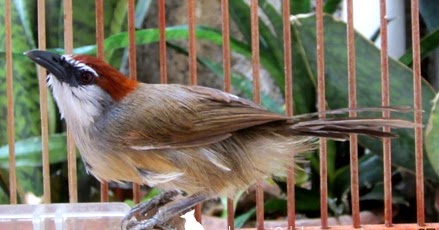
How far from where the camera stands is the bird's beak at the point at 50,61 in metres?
1.24

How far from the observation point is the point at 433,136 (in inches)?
70.8

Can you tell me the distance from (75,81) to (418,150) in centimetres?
81

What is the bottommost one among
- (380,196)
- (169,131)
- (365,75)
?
(380,196)

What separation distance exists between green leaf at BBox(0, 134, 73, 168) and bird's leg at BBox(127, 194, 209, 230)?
0.79m

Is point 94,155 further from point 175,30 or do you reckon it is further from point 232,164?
point 175,30

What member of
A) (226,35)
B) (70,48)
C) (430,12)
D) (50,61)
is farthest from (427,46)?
(50,61)

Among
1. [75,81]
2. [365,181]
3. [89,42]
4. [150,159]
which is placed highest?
[89,42]

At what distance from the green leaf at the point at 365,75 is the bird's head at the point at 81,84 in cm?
80

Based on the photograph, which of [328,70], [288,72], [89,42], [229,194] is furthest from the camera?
[89,42]

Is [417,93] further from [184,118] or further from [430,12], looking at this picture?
[430,12]

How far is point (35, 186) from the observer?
216cm

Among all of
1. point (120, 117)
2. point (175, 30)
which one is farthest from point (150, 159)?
point (175, 30)

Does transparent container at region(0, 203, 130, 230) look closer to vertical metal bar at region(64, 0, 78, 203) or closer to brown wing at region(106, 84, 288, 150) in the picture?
brown wing at region(106, 84, 288, 150)

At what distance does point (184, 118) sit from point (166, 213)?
17 cm
